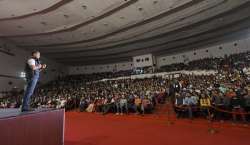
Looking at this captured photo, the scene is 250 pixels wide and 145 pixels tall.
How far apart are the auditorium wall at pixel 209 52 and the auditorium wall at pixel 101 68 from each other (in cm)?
525

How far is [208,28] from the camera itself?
1873 cm

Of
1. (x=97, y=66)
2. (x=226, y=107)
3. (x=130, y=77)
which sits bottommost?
(x=226, y=107)

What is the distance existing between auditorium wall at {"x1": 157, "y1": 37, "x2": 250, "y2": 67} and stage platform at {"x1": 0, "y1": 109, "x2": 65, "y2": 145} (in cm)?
2406

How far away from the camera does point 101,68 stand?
3238 cm

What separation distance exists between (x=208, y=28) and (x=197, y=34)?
153 centimetres

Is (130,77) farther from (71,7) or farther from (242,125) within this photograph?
(242,125)

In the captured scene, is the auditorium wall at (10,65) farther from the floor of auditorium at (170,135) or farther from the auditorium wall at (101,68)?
the floor of auditorium at (170,135)

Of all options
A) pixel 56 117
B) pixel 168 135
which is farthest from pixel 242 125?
pixel 56 117

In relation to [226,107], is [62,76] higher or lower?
higher

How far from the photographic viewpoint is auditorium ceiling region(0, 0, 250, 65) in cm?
1370

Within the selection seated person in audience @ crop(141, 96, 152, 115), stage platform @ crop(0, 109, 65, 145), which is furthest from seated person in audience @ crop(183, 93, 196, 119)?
stage platform @ crop(0, 109, 65, 145)

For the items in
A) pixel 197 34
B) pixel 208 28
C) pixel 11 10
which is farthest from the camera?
pixel 197 34

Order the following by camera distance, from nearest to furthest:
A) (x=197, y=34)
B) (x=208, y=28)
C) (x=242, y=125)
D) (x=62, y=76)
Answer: (x=242, y=125), (x=208, y=28), (x=197, y=34), (x=62, y=76)

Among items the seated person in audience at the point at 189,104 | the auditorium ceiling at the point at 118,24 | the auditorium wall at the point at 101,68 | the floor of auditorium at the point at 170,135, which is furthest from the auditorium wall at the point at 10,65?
the seated person in audience at the point at 189,104
